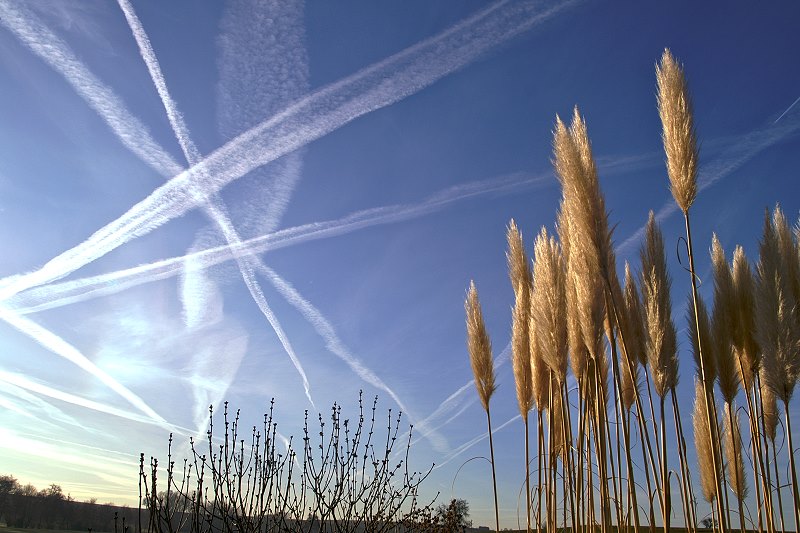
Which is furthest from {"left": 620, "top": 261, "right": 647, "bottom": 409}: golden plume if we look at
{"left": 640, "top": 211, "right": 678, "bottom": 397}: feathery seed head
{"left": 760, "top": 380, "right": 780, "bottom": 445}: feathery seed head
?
{"left": 760, "top": 380, "right": 780, "bottom": 445}: feathery seed head

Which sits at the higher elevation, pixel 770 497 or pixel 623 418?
pixel 623 418

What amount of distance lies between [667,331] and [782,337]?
0.49m

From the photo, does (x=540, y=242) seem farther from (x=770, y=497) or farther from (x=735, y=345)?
(x=770, y=497)

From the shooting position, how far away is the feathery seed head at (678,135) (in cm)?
274

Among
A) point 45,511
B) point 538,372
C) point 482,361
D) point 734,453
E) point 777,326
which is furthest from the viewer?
point 45,511

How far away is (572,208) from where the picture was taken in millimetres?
2869

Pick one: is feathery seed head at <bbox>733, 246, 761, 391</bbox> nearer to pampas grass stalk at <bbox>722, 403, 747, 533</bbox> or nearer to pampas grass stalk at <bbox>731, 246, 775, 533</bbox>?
pampas grass stalk at <bbox>731, 246, 775, 533</bbox>

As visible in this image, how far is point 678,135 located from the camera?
276 centimetres

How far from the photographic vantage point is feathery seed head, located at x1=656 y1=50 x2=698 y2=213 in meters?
2.74

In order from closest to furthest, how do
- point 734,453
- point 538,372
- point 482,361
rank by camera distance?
point 538,372, point 482,361, point 734,453

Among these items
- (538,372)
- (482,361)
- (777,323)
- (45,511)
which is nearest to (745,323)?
(777,323)

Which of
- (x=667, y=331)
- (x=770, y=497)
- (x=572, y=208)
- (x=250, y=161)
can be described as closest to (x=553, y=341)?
(x=667, y=331)

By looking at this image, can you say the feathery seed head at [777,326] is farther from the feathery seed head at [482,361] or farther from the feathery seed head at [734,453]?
the feathery seed head at [734,453]

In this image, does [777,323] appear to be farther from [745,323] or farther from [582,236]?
[582,236]
